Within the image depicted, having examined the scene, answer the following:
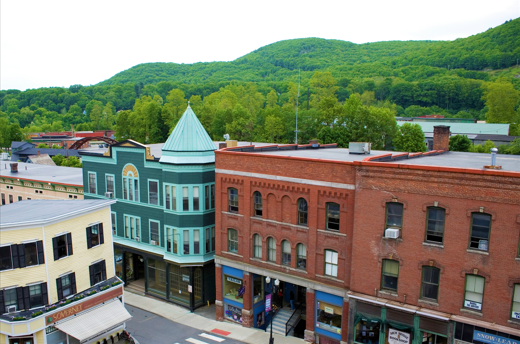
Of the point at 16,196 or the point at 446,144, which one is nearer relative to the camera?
the point at 446,144

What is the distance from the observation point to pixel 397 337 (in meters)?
22.6

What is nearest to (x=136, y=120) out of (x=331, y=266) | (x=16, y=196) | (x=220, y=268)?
(x=16, y=196)

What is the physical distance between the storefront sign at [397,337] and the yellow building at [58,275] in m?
16.5

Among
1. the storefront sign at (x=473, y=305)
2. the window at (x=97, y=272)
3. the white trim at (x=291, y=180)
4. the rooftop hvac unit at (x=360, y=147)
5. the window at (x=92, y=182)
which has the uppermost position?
the rooftop hvac unit at (x=360, y=147)

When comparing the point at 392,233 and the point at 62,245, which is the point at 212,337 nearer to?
the point at 62,245

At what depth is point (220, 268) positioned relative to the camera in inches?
1201

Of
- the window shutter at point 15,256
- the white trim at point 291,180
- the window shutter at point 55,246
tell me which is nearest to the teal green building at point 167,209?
the white trim at point 291,180

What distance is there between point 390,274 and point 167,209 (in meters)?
17.7

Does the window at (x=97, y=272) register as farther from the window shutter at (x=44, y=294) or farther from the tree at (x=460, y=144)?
the tree at (x=460, y=144)

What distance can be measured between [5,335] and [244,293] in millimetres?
14598

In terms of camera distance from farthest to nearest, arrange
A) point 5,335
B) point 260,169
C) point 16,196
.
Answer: point 16,196, point 260,169, point 5,335

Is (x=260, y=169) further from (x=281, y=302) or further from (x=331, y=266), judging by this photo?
(x=281, y=302)

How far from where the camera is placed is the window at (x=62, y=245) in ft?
81.9

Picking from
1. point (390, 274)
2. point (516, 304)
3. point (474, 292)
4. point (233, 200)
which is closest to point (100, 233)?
point (233, 200)
